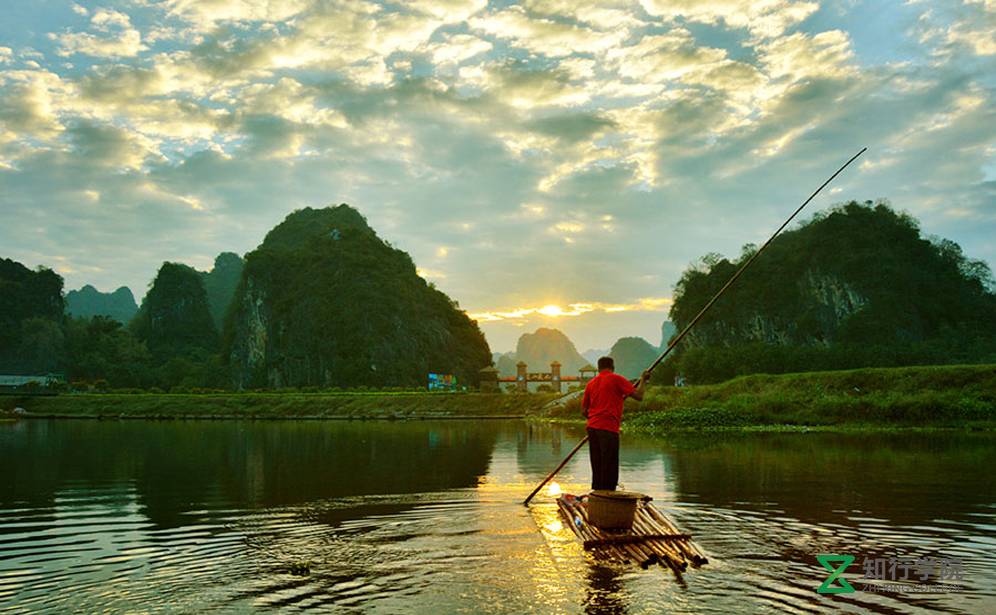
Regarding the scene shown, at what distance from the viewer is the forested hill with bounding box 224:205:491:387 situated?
97.8m

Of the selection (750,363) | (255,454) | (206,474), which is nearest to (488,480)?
(206,474)

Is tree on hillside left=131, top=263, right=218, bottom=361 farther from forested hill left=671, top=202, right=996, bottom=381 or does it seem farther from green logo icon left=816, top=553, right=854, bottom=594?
green logo icon left=816, top=553, right=854, bottom=594

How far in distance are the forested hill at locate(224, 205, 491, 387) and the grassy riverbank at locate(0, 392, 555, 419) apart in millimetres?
34920

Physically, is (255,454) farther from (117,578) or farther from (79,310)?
(79,310)

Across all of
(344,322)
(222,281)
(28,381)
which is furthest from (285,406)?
(222,281)

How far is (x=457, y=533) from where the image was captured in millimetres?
9086

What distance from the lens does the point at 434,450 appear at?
78.0ft

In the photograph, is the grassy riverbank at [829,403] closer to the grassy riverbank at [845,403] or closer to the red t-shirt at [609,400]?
the grassy riverbank at [845,403]

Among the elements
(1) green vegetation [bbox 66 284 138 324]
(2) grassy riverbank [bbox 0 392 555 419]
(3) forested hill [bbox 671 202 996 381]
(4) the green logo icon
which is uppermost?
(1) green vegetation [bbox 66 284 138 324]

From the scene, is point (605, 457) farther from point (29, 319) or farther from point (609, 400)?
point (29, 319)

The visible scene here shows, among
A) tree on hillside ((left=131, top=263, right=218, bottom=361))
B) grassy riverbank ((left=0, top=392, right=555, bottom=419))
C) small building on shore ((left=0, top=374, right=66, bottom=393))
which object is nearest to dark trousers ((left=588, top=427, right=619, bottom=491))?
grassy riverbank ((left=0, top=392, right=555, bottom=419))

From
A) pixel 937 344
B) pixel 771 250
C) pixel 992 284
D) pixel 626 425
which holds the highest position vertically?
pixel 771 250

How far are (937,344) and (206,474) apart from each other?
55.5 m

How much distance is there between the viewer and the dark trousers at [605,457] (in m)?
9.23
